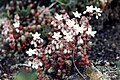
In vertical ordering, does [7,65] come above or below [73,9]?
below

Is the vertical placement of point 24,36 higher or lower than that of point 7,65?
higher

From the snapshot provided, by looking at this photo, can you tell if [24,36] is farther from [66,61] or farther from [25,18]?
[66,61]

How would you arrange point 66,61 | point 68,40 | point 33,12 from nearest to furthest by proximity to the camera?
point 68,40
point 66,61
point 33,12

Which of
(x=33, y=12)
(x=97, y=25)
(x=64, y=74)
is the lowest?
(x=64, y=74)

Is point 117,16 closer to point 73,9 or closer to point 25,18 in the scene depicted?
point 73,9

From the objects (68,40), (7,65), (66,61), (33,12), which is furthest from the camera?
(33,12)

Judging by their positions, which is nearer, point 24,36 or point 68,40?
point 68,40

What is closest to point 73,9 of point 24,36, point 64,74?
point 24,36

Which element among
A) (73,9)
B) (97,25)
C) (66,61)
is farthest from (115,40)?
A: (66,61)

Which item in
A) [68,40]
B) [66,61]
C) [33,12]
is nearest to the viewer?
[68,40]
